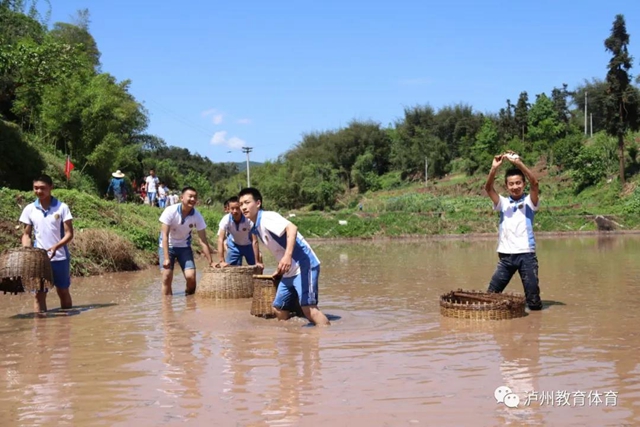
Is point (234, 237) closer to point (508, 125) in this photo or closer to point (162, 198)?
point (162, 198)

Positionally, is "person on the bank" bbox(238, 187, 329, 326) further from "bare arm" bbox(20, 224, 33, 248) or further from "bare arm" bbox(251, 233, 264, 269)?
"bare arm" bbox(20, 224, 33, 248)

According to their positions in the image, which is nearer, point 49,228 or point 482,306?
point 482,306

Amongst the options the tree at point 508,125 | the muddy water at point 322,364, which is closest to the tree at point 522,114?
the tree at point 508,125

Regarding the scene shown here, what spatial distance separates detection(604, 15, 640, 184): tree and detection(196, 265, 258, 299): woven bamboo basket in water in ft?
109

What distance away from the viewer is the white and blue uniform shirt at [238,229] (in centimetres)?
990

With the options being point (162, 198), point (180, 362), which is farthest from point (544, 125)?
point (180, 362)

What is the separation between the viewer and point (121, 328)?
7.58m

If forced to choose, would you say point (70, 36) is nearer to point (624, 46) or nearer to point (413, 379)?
point (624, 46)

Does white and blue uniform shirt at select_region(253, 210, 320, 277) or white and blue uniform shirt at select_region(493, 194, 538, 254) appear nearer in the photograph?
white and blue uniform shirt at select_region(253, 210, 320, 277)

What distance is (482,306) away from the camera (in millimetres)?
7387

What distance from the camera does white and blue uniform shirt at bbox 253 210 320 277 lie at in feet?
22.5

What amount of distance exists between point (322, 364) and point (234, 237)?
15.8 ft

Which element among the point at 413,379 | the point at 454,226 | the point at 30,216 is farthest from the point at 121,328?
the point at 454,226

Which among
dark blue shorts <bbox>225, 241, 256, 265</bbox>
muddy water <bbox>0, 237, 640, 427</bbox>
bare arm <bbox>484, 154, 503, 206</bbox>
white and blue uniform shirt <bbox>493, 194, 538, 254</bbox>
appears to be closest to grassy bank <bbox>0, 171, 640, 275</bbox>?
muddy water <bbox>0, 237, 640, 427</bbox>
